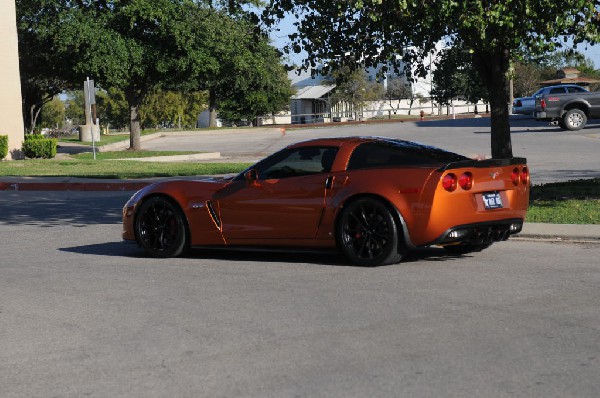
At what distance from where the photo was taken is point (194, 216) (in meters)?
10.7

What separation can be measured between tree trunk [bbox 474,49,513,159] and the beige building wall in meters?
24.2

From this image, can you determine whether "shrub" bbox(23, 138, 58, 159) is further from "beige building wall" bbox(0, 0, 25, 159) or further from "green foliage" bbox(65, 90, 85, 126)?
"green foliage" bbox(65, 90, 85, 126)

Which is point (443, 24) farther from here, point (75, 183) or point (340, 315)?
point (75, 183)

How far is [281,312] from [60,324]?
169 centimetres

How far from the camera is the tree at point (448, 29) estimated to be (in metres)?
→ 11.8

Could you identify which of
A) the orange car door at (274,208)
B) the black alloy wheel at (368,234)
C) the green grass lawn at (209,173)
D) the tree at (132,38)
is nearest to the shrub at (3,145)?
the green grass lawn at (209,173)

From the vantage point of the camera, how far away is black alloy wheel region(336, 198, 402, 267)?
31.5ft

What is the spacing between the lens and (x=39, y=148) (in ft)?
121

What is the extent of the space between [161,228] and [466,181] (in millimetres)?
3543

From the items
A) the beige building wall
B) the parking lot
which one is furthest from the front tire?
the parking lot

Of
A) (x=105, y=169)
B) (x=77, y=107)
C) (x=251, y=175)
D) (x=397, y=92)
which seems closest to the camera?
(x=251, y=175)

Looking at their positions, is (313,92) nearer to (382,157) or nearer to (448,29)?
(448,29)

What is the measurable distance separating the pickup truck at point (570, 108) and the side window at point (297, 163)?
31.8 metres

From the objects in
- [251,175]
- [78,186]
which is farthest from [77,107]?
[251,175]
